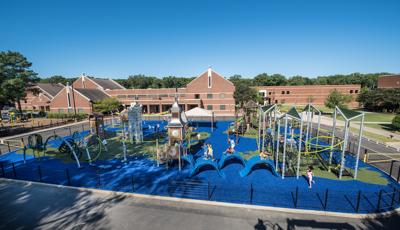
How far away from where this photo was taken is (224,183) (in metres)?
13.9

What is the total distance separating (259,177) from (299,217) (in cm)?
474

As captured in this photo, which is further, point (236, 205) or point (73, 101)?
point (73, 101)

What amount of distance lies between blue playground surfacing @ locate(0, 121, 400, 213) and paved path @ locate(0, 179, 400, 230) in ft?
3.18

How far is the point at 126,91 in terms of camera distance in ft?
189

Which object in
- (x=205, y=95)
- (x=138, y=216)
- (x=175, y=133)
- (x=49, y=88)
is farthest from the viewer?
(x=49, y=88)

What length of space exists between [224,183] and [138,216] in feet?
20.2

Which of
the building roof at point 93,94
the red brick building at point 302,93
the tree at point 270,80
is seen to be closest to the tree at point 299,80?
the tree at point 270,80

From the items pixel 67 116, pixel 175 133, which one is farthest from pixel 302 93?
pixel 67 116

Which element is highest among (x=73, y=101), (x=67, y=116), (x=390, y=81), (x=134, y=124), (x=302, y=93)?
(x=390, y=81)

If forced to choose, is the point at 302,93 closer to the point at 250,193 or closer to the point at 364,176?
the point at 364,176

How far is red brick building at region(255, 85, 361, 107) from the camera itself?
76188mm

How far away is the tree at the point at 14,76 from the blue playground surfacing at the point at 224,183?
27.0m

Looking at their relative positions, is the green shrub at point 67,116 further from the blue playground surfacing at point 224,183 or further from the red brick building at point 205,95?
the blue playground surfacing at point 224,183

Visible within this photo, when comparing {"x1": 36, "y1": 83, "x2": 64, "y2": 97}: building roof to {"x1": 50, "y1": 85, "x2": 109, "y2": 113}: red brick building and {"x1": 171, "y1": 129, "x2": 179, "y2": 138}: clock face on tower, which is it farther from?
{"x1": 171, "y1": 129, "x2": 179, "y2": 138}: clock face on tower
